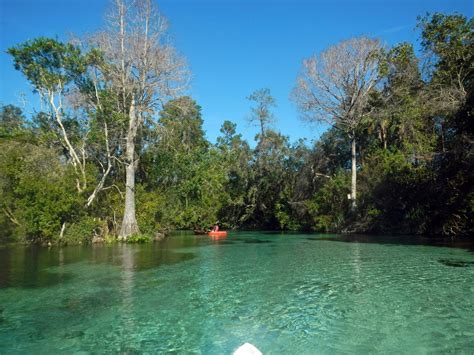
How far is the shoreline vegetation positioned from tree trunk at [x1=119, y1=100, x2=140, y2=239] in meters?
0.07

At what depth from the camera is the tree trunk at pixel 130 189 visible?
82.0 ft

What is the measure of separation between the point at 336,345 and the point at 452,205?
69.9 ft

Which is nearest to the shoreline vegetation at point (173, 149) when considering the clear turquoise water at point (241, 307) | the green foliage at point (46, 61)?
the green foliage at point (46, 61)

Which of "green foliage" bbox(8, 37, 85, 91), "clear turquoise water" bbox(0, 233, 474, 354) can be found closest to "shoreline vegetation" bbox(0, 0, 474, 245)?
"green foliage" bbox(8, 37, 85, 91)

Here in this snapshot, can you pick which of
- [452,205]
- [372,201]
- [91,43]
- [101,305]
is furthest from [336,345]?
[372,201]

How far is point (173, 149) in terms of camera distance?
29.3 metres

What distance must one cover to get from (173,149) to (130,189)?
4.94 m

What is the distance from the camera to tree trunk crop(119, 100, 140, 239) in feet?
82.0

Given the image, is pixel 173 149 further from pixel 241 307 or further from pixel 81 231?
→ pixel 241 307

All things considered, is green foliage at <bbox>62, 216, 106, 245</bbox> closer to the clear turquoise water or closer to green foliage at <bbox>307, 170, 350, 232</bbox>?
the clear turquoise water

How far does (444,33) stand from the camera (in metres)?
23.6

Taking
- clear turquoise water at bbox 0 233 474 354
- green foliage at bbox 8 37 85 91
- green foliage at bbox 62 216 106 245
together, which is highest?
green foliage at bbox 8 37 85 91

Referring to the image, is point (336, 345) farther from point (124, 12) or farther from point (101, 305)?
point (124, 12)

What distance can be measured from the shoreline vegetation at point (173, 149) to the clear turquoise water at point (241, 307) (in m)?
10.0
